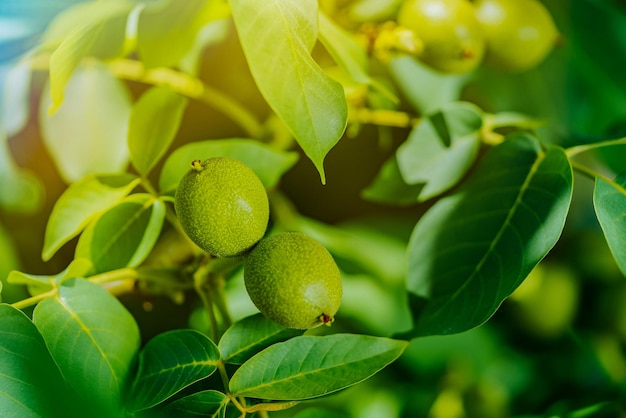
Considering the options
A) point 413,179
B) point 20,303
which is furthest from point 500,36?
point 20,303

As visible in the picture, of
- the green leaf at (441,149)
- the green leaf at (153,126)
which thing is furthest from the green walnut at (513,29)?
the green leaf at (153,126)

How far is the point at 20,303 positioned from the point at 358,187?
2.14 feet

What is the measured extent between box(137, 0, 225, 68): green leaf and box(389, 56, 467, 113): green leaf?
0.30m

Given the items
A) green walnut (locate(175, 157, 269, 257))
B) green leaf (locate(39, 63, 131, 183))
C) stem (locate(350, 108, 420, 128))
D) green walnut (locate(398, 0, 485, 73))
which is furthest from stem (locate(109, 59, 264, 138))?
green walnut (locate(175, 157, 269, 257))

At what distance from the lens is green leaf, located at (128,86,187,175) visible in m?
0.63

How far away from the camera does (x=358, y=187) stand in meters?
1.11

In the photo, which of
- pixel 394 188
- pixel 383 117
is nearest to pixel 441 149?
→ pixel 394 188

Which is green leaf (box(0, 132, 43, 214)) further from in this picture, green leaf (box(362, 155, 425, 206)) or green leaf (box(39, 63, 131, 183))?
green leaf (box(362, 155, 425, 206))

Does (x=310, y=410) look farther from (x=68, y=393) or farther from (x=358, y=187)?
(x=358, y=187)

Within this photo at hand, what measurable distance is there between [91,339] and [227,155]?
20 cm

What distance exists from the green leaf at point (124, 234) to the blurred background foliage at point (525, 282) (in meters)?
0.22

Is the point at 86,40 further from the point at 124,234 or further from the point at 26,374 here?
the point at 26,374

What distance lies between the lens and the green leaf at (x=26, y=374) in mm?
484

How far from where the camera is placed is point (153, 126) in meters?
0.64
